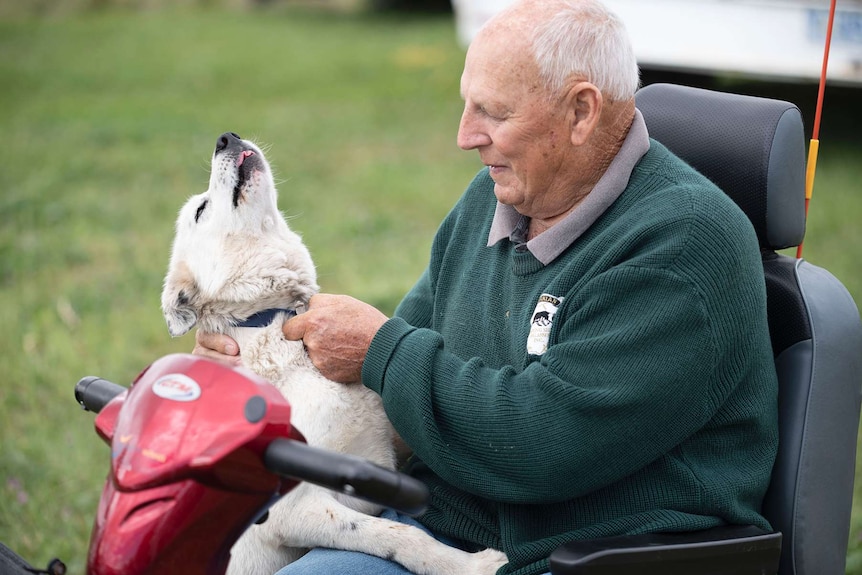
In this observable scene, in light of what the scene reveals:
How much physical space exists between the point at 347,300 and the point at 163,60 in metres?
12.6

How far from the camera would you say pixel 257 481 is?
1.64 m

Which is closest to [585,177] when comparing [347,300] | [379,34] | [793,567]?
[347,300]

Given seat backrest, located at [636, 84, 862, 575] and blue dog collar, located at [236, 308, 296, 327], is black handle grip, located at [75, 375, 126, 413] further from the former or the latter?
seat backrest, located at [636, 84, 862, 575]

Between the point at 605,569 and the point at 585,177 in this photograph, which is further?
the point at 585,177

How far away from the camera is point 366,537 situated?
7.76 feet

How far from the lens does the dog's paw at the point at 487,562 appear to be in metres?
2.30

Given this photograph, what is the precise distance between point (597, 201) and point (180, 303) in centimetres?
122

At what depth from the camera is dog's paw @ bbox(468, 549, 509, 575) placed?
2.30 metres

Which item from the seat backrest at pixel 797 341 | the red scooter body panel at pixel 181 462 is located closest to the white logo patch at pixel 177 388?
the red scooter body panel at pixel 181 462

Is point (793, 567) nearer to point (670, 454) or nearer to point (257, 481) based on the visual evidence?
point (670, 454)

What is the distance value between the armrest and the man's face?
861mm

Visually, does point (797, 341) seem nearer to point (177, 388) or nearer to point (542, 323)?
point (542, 323)

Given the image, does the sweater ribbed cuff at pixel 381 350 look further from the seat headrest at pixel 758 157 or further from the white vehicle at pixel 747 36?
the white vehicle at pixel 747 36

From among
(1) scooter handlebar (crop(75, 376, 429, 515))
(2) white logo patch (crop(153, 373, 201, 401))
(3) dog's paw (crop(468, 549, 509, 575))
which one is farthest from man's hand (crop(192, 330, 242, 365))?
(1) scooter handlebar (crop(75, 376, 429, 515))
